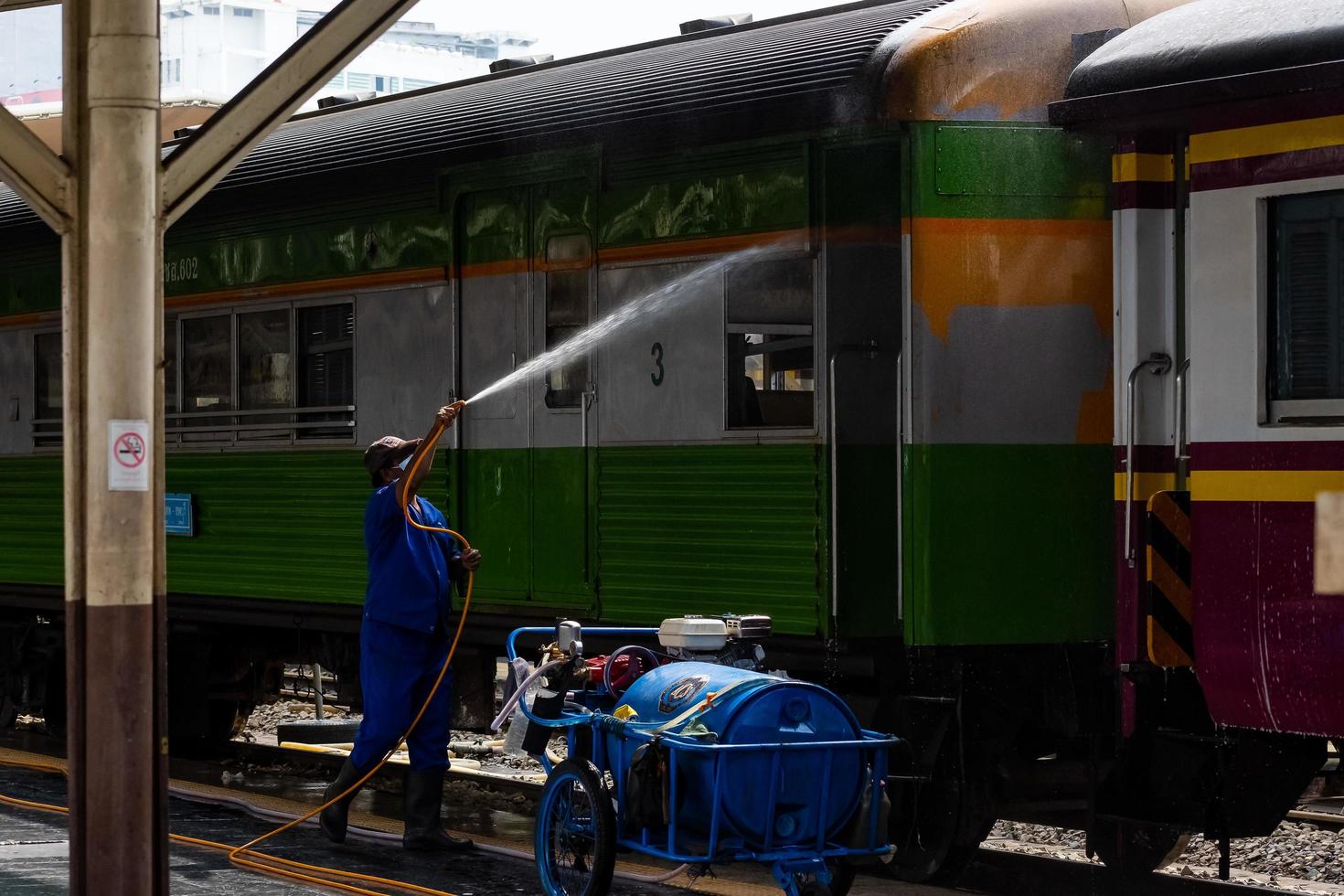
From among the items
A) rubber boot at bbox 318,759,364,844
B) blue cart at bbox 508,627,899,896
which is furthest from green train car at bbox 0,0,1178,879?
rubber boot at bbox 318,759,364,844

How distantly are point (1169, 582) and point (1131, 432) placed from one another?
541 millimetres

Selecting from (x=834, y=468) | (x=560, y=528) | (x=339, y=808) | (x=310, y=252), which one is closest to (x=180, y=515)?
(x=310, y=252)

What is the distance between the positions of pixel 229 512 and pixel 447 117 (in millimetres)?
2900

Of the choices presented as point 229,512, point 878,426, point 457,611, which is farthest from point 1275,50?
point 229,512

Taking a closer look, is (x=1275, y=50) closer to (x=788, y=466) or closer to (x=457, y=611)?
(x=788, y=466)

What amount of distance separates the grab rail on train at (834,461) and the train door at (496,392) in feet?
6.53

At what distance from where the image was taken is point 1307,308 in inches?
257

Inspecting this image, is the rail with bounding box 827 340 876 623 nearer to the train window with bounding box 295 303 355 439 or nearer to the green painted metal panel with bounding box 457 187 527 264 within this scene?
the green painted metal panel with bounding box 457 187 527 264

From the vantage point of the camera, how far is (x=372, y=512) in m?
8.59

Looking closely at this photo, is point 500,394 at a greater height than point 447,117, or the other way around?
point 447,117

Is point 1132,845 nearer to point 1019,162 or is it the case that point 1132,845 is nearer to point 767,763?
point 767,763

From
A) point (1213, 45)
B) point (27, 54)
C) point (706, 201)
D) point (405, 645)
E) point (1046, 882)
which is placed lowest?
point (1046, 882)

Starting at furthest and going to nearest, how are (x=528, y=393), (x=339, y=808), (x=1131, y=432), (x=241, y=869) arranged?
(x=528, y=393)
(x=339, y=808)
(x=241, y=869)
(x=1131, y=432)

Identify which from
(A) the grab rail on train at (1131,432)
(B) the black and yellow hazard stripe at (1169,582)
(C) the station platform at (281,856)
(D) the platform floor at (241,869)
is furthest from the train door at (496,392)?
(B) the black and yellow hazard stripe at (1169,582)
